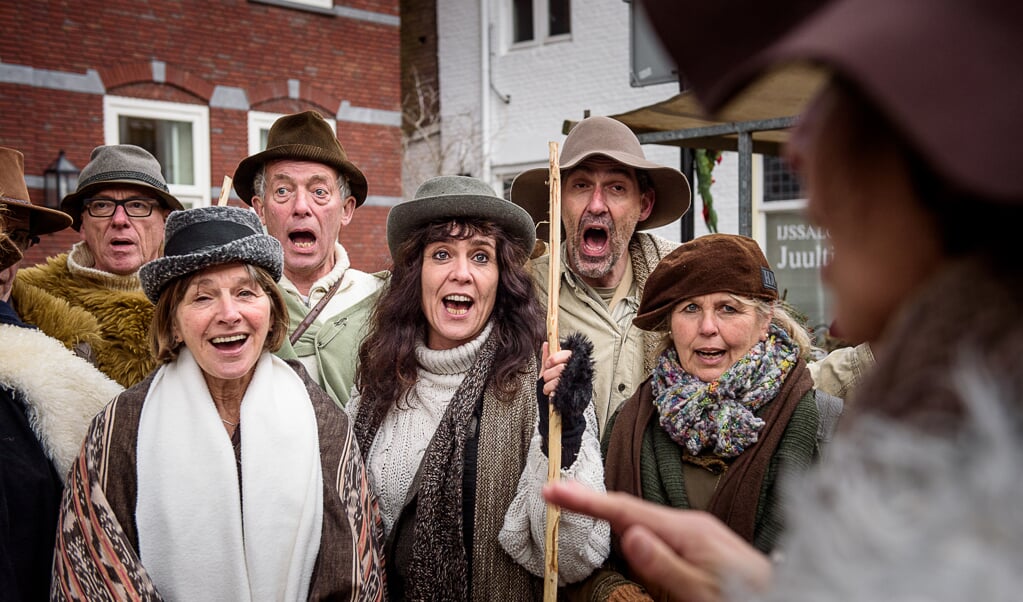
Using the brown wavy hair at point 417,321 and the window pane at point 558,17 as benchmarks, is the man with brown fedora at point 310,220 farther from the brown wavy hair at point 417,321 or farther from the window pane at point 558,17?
the window pane at point 558,17

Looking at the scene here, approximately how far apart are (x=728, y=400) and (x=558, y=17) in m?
10.9

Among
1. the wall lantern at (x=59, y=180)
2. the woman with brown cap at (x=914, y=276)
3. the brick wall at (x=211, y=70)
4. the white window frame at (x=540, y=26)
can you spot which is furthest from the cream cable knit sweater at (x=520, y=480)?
the white window frame at (x=540, y=26)

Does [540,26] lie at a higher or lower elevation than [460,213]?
higher

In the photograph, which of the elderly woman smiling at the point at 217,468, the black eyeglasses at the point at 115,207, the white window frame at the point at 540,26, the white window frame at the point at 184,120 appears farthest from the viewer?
the white window frame at the point at 540,26

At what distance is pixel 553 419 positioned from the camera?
2363 millimetres

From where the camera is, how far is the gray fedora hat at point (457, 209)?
3.01 metres

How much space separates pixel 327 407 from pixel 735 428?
1.22m

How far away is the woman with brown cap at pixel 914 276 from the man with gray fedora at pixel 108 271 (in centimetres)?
292

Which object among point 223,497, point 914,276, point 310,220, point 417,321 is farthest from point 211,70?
point 914,276

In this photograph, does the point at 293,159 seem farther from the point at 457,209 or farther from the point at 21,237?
the point at 457,209

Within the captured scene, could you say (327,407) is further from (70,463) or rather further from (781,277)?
(781,277)

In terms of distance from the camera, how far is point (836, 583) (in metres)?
0.74

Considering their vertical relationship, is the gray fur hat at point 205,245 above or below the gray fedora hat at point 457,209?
below

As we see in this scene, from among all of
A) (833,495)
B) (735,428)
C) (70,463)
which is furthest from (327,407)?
(833,495)
